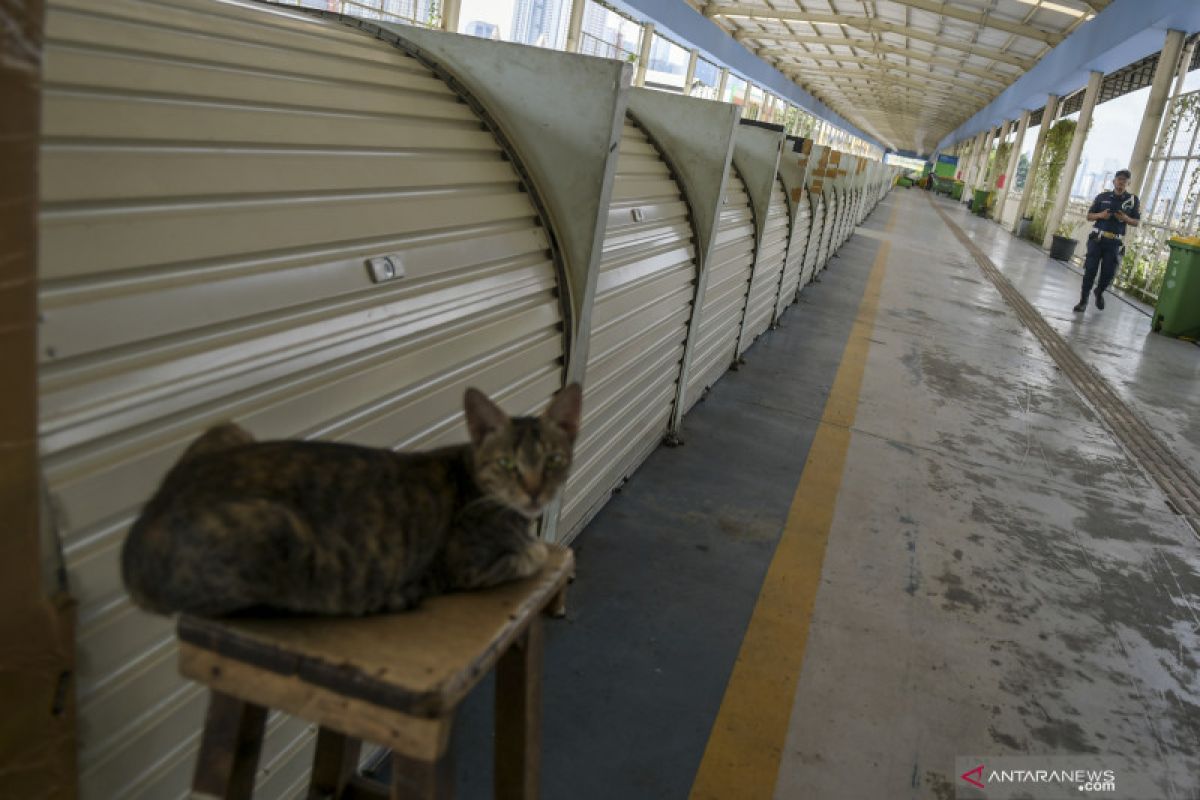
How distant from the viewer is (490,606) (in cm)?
138

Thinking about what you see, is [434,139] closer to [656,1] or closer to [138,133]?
[138,133]

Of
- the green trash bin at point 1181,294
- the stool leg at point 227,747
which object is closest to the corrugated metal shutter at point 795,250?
the green trash bin at point 1181,294

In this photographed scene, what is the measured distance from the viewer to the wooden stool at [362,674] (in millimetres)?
1147

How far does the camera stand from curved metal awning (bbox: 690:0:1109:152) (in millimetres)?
20391

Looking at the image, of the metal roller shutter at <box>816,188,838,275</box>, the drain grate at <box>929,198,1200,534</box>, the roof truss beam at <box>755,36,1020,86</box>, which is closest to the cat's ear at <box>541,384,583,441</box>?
the drain grate at <box>929,198,1200,534</box>

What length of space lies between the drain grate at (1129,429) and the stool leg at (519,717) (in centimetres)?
486

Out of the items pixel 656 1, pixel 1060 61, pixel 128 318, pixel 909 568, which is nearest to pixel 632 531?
pixel 909 568

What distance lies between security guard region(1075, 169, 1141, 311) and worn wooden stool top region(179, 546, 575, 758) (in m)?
12.8

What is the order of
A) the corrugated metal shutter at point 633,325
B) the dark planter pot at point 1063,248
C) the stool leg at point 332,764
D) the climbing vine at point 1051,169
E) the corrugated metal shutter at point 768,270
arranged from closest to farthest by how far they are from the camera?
1. the stool leg at point 332,764
2. the corrugated metal shutter at point 633,325
3. the corrugated metal shutter at point 768,270
4. the dark planter pot at point 1063,248
5. the climbing vine at point 1051,169

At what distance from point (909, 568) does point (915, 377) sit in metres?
3.81

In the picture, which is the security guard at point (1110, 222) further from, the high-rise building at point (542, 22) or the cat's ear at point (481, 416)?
the cat's ear at point (481, 416)

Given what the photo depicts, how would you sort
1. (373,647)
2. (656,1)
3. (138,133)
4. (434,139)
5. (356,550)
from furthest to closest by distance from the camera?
(656,1)
(434,139)
(138,133)
(356,550)
(373,647)

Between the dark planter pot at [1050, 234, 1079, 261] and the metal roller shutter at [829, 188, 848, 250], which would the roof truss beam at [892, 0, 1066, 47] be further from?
the metal roller shutter at [829, 188, 848, 250]

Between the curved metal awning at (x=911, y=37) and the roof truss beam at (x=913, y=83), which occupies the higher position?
the roof truss beam at (x=913, y=83)
